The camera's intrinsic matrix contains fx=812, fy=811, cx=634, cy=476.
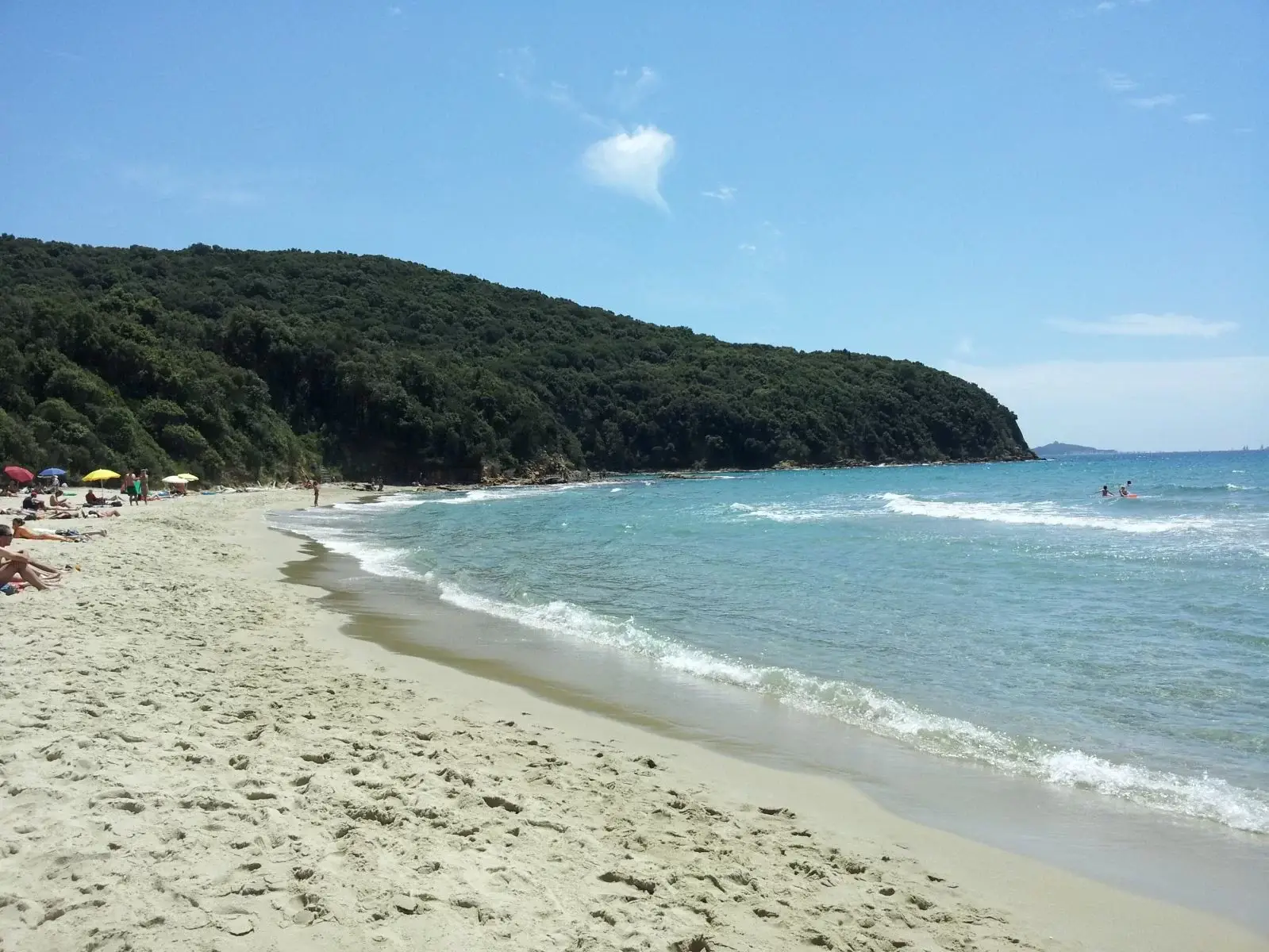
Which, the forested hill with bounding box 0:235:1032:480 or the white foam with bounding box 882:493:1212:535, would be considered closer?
the white foam with bounding box 882:493:1212:535

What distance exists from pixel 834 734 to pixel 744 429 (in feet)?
308

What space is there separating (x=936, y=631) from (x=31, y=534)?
1633 cm

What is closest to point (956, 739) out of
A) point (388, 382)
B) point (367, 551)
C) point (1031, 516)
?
point (367, 551)

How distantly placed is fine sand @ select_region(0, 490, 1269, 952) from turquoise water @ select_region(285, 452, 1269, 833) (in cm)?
202

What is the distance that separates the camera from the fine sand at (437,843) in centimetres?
346

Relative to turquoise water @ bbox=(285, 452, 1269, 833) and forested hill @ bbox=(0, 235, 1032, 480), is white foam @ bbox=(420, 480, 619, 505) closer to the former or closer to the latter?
forested hill @ bbox=(0, 235, 1032, 480)

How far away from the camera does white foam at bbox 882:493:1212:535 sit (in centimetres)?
2352

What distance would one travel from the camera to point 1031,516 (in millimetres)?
28141

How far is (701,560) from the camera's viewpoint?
18141 millimetres

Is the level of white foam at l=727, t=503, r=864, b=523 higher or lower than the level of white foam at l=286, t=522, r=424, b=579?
higher

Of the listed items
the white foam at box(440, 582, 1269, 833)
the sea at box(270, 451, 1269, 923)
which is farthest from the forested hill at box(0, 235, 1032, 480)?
the white foam at box(440, 582, 1269, 833)

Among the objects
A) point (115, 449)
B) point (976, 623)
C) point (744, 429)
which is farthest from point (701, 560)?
point (744, 429)

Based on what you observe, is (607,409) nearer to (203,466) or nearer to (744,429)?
(744,429)

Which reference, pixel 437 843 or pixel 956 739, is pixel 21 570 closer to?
pixel 437 843
